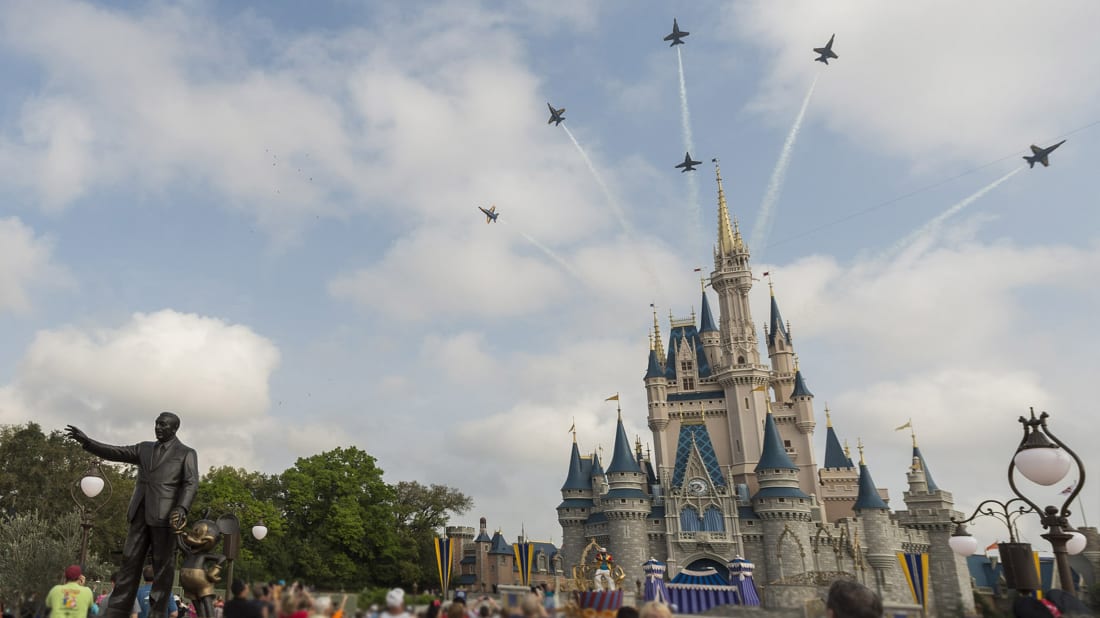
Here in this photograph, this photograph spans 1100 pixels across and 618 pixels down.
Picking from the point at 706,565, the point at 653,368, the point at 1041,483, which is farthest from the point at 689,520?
the point at 1041,483

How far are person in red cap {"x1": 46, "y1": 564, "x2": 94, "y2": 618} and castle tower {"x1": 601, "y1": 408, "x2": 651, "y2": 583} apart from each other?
166 ft

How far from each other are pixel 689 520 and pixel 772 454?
8.61 m

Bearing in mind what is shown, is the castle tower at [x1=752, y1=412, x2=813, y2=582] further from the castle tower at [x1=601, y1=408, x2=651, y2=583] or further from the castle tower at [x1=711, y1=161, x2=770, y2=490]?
the castle tower at [x1=601, y1=408, x2=651, y2=583]

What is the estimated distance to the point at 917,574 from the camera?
119 ft

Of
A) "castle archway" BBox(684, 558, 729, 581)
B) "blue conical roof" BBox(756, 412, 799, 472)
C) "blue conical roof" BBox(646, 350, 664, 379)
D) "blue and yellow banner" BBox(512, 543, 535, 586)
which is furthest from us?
"blue conical roof" BBox(646, 350, 664, 379)

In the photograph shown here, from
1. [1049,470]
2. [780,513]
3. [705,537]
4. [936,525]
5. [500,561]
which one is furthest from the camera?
[500,561]

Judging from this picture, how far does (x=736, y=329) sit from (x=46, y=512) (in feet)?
183

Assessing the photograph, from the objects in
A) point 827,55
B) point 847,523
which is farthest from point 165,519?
point 847,523

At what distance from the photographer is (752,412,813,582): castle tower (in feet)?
187

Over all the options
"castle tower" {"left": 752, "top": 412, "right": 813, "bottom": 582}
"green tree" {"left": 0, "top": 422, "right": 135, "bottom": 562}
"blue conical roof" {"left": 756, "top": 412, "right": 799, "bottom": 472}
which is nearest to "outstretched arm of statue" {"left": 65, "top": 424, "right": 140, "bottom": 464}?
"green tree" {"left": 0, "top": 422, "right": 135, "bottom": 562}

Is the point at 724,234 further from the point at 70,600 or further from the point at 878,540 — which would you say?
the point at 70,600

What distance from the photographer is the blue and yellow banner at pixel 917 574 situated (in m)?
33.1

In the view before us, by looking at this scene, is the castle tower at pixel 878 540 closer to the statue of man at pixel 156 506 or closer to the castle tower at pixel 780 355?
the castle tower at pixel 780 355

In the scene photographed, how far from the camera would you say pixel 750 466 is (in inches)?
2581
